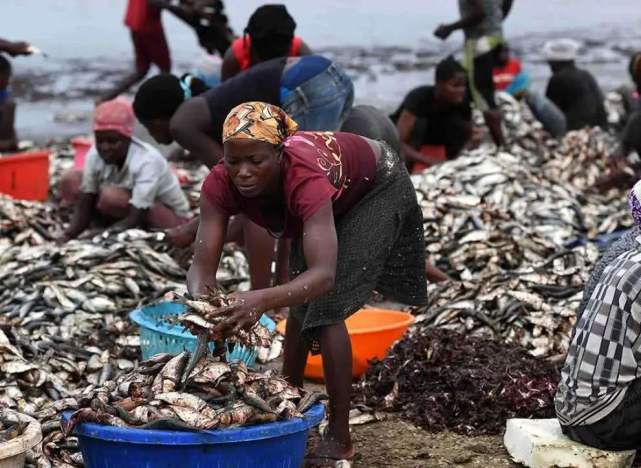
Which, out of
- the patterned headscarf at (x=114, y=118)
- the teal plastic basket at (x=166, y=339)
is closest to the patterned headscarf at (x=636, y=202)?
the teal plastic basket at (x=166, y=339)

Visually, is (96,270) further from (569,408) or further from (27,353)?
(569,408)

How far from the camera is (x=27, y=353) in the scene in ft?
16.7

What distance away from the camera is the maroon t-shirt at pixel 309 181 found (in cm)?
377

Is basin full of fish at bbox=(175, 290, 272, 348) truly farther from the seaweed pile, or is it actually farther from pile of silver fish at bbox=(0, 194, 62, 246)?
pile of silver fish at bbox=(0, 194, 62, 246)

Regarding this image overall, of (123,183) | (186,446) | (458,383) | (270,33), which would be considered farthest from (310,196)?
(123,183)

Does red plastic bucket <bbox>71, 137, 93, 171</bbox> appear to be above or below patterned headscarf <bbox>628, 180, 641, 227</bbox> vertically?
below

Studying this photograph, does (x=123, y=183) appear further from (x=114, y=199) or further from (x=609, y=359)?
(x=609, y=359)

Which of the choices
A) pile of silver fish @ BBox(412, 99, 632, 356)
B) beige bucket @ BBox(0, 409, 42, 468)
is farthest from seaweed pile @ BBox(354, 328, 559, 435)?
beige bucket @ BBox(0, 409, 42, 468)

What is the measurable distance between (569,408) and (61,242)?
153 inches

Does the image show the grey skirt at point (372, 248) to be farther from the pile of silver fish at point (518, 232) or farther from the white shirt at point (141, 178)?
the white shirt at point (141, 178)

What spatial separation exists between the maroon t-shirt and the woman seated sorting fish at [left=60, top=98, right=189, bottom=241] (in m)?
2.82

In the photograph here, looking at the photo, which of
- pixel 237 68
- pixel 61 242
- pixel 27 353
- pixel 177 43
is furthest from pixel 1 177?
pixel 177 43

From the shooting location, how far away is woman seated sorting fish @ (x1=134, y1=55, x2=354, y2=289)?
561cm

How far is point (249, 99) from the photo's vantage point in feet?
18.4
